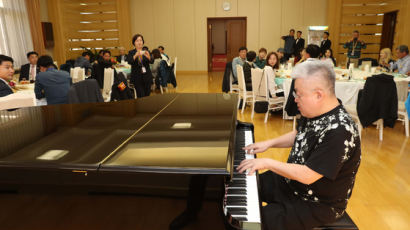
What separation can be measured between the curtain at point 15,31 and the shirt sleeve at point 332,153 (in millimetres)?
9293

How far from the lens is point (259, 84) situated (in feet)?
16.7

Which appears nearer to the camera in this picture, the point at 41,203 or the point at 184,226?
the point at 184,226

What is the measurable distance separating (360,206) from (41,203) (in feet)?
7.83

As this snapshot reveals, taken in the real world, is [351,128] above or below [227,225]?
above

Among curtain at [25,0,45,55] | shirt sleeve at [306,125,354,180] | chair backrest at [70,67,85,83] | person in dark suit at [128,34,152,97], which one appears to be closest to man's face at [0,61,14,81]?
person in dark suit at [128,34,152,97]

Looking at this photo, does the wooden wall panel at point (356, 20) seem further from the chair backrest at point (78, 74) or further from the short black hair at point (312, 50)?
the chair backrest at point (78, 74)

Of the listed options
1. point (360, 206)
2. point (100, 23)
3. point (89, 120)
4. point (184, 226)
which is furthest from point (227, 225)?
point (100, 23)

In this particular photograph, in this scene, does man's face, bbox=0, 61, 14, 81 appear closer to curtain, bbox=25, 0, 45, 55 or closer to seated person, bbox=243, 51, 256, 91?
seated person, bbox=243, 51, 256, 91

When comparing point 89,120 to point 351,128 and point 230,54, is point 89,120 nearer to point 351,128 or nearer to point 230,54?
point 351,128

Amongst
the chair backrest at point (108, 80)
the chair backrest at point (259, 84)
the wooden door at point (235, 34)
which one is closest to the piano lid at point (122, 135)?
the chair backrest at point (259, 84)

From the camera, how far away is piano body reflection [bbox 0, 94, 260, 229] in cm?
116

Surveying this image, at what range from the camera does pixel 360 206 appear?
2.49 m

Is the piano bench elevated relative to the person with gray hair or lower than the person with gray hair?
lower

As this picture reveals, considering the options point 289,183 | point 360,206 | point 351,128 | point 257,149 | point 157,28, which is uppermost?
point 157,28
